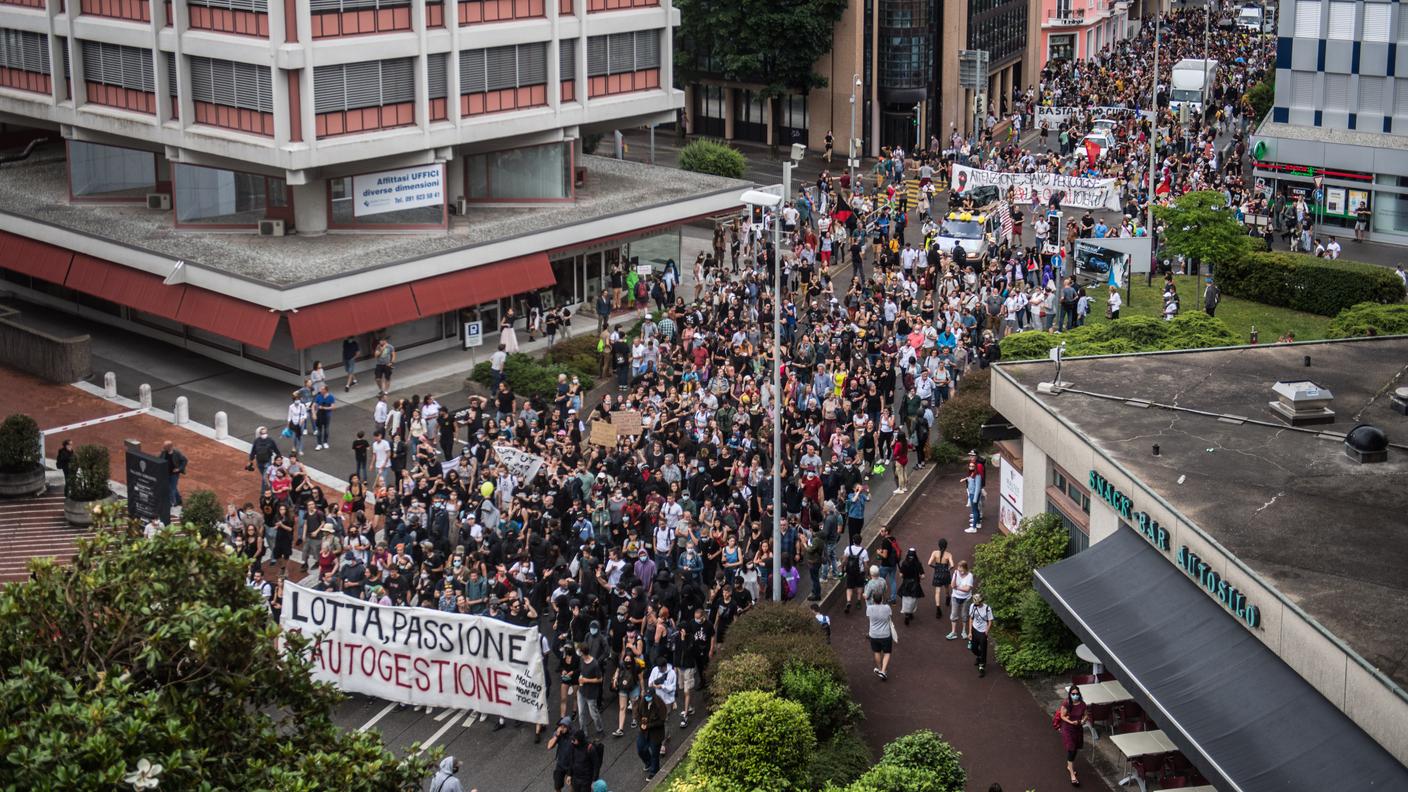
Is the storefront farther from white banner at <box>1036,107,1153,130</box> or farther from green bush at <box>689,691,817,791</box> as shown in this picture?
white banner at <box>1036,107,1153,130</box>

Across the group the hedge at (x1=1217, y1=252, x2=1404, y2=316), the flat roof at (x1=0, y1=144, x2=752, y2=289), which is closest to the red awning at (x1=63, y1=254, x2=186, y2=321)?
the flat roof at (x1=0, y1=144, x2=752, y2=289)

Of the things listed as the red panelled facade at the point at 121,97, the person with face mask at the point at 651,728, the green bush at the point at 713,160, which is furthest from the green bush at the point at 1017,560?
the green bush at the point at 713,160

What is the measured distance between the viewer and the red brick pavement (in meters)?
26.2

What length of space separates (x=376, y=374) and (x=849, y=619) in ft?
59.6

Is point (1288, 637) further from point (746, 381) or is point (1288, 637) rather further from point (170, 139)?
point (170, 139)

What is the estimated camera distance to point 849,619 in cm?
3152

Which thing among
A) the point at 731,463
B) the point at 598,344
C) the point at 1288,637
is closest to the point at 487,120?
the point at 598,344

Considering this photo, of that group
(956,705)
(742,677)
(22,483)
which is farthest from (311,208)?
(956,705)

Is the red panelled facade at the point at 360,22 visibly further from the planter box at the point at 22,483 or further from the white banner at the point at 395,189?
the planter box at the point at 22,483

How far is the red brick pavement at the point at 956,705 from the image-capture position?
26.2 meters

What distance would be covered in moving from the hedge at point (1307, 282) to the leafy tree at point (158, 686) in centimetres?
3983

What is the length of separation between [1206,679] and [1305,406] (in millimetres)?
7292

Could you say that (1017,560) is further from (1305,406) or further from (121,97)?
(121,97)

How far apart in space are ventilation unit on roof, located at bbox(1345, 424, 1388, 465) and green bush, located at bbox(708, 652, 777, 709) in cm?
990
